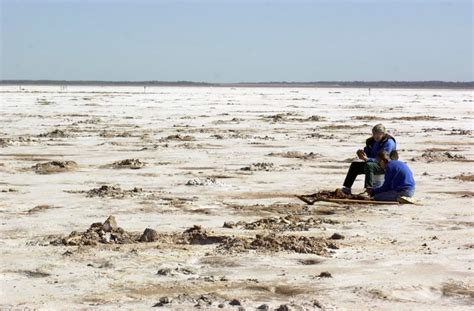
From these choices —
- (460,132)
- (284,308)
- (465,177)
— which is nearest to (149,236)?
(284,308)

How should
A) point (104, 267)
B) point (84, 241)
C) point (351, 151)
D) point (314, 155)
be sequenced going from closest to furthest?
point (104, 267) < point (84, 241) < point (314, 155) < point (351, 151)

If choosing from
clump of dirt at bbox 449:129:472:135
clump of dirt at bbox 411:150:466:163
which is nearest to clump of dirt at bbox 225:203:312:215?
clump of dirt at bbox 411:150:466:163

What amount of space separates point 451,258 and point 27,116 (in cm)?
3111

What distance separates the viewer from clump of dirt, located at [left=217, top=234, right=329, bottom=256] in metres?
9.67

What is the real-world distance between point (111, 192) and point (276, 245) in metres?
4.74

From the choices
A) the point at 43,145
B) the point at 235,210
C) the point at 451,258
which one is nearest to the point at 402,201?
the point at 235,210

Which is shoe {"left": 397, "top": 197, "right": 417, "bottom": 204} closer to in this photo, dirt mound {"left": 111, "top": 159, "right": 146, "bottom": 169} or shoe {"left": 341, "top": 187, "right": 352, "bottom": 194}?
shoe {"left": 341, "top": 187, "right": 352, "bottom": 194}

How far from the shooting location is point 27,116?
38.6 m

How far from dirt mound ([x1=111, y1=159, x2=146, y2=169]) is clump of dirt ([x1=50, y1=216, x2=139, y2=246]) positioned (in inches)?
293

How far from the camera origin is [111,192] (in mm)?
13945

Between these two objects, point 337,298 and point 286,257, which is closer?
point 337,298

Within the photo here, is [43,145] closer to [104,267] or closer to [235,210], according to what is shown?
[235,210]

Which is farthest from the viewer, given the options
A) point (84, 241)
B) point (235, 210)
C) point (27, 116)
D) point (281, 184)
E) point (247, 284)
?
point (27, 116)

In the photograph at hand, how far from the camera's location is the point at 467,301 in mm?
7777
